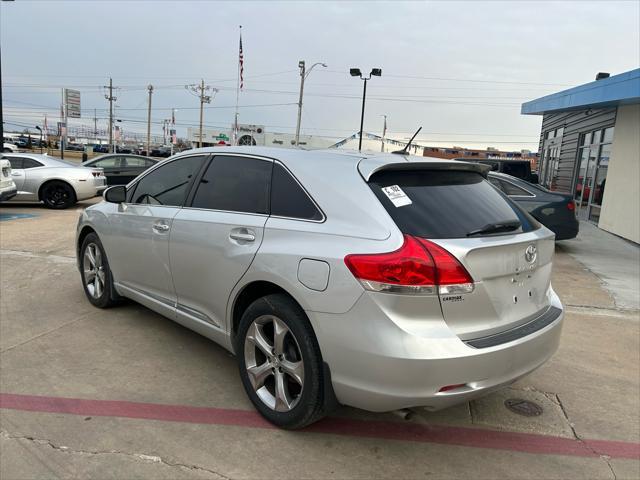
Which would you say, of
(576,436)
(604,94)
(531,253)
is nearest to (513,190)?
(604,94)

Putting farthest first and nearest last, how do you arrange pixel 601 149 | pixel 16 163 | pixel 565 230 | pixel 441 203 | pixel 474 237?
pixel 601 149, pixel 16 163, pixel 565 230, pixel 441 203, pixel 474 237

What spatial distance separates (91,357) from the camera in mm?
3824

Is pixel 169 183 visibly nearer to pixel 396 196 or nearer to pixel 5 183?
pixel 396 196

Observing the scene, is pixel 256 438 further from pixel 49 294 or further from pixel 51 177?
pixel 51 177

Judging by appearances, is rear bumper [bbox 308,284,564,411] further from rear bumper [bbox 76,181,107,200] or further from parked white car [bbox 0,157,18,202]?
rear bumper [bbox 76,181,107,200]

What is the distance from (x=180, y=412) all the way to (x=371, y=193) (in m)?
1.82

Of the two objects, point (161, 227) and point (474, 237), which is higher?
point (474, 237)

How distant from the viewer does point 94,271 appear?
488 centimetres

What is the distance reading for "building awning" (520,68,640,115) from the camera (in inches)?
429

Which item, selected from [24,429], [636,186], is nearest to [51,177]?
[24,429]

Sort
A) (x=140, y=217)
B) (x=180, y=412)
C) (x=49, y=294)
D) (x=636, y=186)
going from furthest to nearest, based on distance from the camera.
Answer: (x=636, y=186) → (x=49, y=294) → (x=140, y=217) → (x=180, y=412)

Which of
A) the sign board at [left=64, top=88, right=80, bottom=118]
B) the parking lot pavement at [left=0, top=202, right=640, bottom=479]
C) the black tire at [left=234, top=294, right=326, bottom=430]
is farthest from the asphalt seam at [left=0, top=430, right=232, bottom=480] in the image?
the sign board at [left=64, top=88, right=80, bottom=118]

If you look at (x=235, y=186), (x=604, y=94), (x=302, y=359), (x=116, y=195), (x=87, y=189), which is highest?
(x=604, y=94)

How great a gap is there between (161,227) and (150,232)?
0.18 metres
